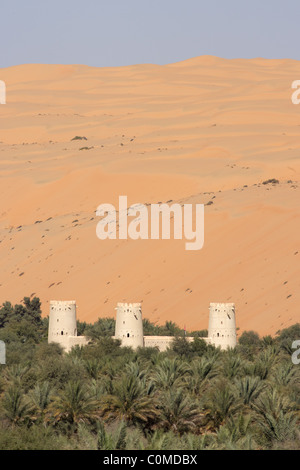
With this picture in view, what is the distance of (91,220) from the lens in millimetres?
90875

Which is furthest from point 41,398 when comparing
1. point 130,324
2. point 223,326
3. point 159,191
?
point 159,191

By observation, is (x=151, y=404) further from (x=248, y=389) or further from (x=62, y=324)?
(x=62, y=324)

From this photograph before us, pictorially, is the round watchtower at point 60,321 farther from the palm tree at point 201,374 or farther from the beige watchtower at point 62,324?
the palm tree at point 201,374

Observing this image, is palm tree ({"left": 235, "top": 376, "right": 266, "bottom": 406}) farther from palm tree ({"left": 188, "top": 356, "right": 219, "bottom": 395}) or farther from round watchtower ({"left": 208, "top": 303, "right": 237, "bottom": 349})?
round watchtower ({"left": 208, "top": 303, "right": 237, "bottom": 349})

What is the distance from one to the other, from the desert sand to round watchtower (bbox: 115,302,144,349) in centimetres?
1135

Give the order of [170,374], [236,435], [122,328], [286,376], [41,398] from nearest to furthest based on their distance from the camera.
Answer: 1. [236,435]
2. [41,398]
3. [170,374]
4. [286,376]
5. [122,328]

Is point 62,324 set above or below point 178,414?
above

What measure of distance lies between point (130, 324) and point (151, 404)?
16.1m

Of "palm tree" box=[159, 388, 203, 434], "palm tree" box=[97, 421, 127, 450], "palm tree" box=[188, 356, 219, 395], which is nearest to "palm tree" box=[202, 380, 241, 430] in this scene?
"palm tree" box=[159, 388, 203, 434]

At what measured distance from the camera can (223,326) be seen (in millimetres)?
53594

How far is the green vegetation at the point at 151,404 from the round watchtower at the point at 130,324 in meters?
3.41

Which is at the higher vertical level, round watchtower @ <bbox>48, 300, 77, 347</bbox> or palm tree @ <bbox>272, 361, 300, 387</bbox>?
round watchtower @ <bbox>48, 300, 77, 347</bbox>

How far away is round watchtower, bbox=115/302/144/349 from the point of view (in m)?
52.3
